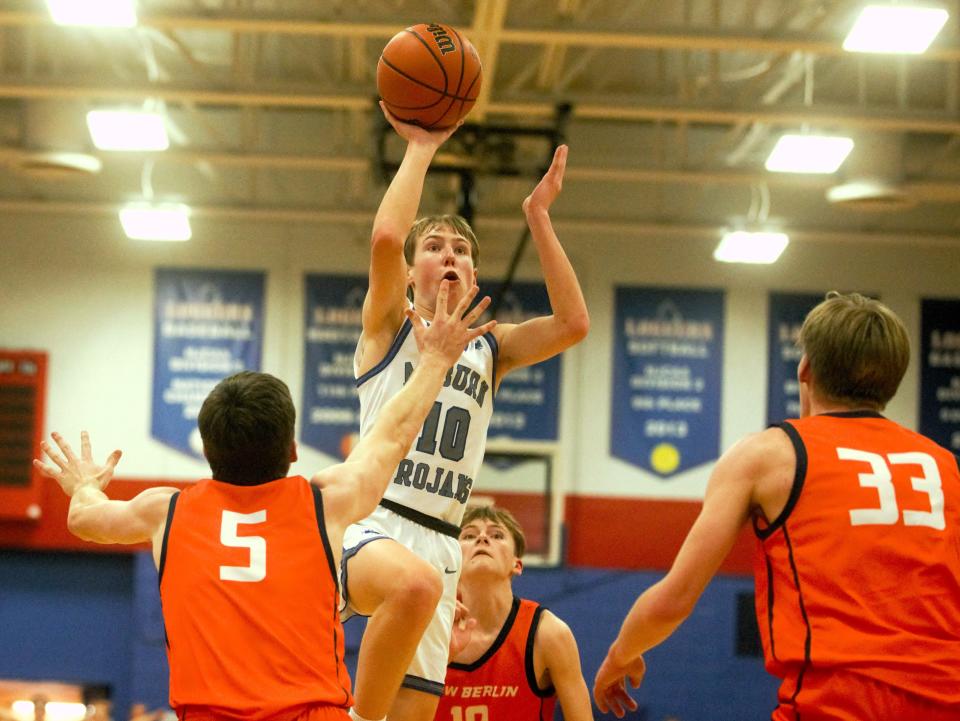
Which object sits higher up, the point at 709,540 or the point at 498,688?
the point at 709,540

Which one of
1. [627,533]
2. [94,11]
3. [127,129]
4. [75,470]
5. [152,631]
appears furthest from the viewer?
[627,533]

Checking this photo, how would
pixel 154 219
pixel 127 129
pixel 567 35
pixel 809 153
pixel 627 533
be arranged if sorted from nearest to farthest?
pixel 567 35 → pixel 127 129 → pixel 809 153 → pixel 154 219 → pixel 627 533

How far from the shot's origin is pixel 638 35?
372 inches

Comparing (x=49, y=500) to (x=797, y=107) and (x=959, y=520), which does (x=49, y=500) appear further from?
(x=959, y=520)

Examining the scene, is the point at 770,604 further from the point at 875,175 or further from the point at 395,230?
the point at 875,175

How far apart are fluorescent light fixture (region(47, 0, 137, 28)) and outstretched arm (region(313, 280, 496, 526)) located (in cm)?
515

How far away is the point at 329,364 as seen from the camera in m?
14.5

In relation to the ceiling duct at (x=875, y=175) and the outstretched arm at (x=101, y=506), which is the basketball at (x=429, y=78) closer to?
the outstretched arm at (x=101, y=506)

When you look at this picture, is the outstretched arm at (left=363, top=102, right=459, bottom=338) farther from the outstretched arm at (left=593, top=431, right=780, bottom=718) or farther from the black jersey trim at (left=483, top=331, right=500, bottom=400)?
the outstretched arm at (left=593, top=431, right=780, bottom=718)

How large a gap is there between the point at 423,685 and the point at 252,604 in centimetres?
142

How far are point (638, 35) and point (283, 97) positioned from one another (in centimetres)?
350

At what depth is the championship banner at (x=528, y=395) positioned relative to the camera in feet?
47.5

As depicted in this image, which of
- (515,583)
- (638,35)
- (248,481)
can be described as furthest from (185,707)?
(515,583)

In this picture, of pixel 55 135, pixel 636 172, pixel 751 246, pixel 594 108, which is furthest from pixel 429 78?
pixel 751 246
